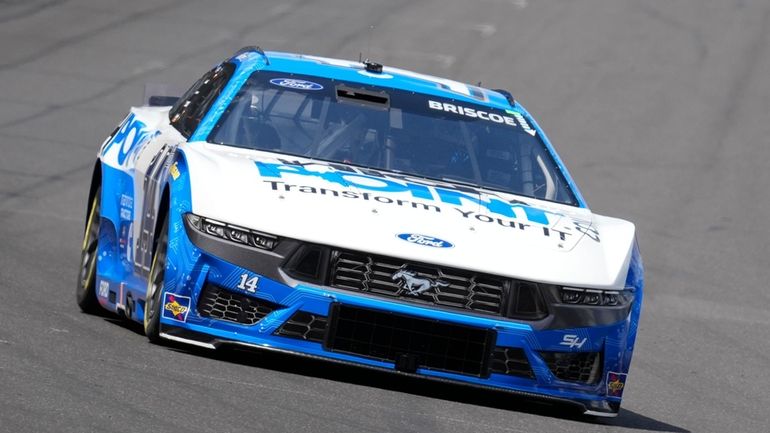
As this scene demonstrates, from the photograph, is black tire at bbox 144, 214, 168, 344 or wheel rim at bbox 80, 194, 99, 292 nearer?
black tire at bbox 144, 214, 168, 344

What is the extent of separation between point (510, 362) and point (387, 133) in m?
1.60

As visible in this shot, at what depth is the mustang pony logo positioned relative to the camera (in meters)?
6.58

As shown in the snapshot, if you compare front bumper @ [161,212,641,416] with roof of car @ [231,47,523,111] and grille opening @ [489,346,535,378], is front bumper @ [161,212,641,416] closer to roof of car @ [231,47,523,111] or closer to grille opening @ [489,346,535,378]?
grille opening @ [489,346,535,378]

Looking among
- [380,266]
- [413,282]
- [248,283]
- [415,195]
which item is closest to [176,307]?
[248,283]

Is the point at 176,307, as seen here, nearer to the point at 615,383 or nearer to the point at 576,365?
the point at 576,365

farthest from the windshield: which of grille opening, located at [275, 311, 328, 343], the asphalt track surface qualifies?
grille opening, located at [275, 311, 328, 343]

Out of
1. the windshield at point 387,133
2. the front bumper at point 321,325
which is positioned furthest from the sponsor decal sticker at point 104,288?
the front bumper at point 321,325

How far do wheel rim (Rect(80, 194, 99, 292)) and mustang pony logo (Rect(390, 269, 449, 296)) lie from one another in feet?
8.38

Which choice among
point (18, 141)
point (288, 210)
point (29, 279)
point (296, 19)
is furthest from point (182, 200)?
point (296, 19)

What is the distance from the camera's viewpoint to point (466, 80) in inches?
874

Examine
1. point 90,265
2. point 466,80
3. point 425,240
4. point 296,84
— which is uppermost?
point 466,80

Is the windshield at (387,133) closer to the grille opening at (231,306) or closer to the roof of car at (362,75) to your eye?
the roof of car at (362,75)

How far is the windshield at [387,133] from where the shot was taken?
25.3 feet

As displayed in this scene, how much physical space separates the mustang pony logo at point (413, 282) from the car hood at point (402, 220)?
3.0 inches
